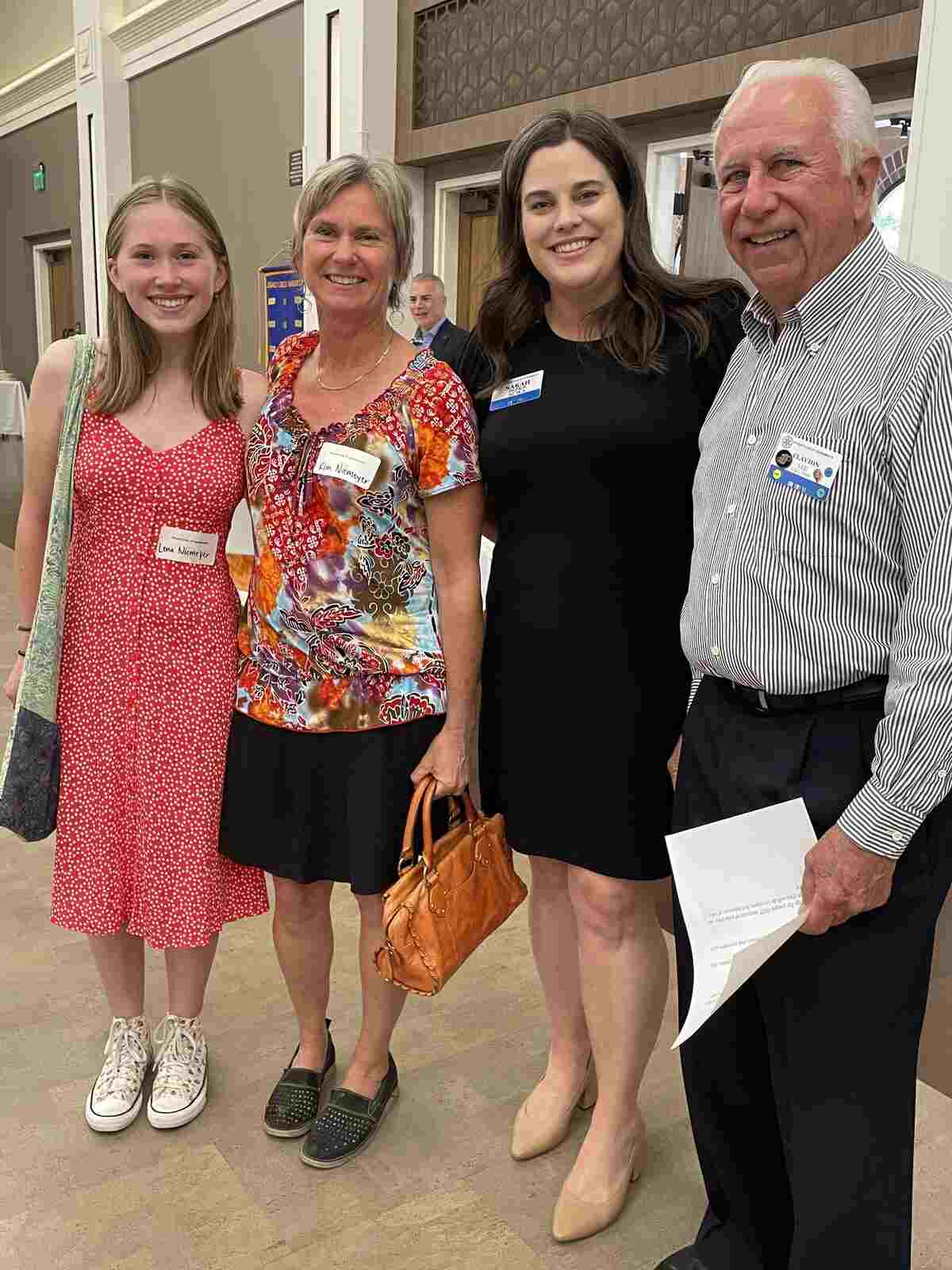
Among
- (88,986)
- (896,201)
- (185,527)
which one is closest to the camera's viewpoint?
(185,527)

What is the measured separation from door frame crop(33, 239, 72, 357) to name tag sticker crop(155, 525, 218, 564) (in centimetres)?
1360

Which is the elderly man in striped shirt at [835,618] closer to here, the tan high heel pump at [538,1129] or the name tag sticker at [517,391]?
the name tag sticker at [517,391]

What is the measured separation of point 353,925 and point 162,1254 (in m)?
1.21

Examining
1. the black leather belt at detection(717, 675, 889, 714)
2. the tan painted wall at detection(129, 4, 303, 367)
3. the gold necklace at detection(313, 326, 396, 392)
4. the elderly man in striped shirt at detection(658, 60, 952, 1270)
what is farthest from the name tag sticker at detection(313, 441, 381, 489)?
the tan painted wall at detection(129, 4, 303, 367)

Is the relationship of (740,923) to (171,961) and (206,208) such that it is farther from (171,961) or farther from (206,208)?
(206,208)

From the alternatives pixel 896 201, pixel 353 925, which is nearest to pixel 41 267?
pixel 896 201

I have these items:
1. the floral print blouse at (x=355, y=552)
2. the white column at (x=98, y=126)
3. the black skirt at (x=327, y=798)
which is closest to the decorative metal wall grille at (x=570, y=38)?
the floral print blouse at (x=355, y=552)

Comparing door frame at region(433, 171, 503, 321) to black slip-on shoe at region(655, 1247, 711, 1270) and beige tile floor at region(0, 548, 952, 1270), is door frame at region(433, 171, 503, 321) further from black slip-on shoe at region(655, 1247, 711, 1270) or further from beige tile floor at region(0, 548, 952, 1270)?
black slip-on shoe at region(655, 1247, 711, 1270)

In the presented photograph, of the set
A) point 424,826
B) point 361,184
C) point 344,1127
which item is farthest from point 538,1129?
Result: point 361,184

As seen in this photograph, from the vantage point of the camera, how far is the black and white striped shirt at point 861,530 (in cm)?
114

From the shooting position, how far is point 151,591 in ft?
6.21

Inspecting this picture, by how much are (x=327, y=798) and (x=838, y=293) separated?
1137 millimetres

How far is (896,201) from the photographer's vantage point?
4.18m

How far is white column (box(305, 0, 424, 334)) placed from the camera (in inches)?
269
